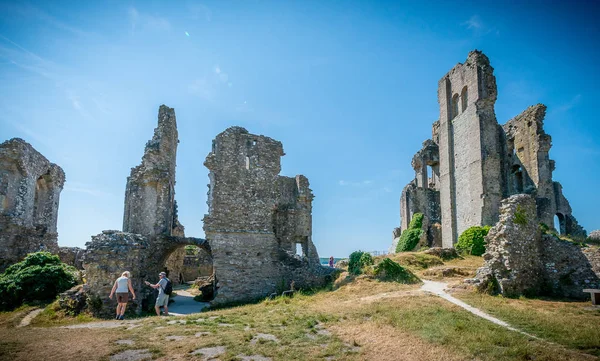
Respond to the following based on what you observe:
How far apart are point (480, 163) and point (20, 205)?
1175 inches

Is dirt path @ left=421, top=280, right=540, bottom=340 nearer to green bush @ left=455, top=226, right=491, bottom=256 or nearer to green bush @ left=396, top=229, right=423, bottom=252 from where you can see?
green bush @ left=455, top=226, right=491, bottom=256

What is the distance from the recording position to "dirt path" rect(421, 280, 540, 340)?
806 centimetres

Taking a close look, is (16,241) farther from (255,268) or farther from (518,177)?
(518,177)

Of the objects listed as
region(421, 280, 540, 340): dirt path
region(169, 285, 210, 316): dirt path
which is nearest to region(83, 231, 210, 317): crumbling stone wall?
region(169, 285, 210, 316): dirt path

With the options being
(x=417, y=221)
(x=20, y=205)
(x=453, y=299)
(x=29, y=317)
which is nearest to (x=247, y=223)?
(x=29, y=317)

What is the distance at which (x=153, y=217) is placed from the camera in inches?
702

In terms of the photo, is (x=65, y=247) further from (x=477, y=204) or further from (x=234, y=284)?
(x=477, y=204)

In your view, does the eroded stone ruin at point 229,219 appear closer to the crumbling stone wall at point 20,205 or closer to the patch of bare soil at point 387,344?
the crumbling stone wall at point 20,205

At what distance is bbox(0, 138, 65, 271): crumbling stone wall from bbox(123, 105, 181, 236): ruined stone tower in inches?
267

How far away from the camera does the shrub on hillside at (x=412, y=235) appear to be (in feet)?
95.9

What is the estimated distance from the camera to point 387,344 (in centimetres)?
709

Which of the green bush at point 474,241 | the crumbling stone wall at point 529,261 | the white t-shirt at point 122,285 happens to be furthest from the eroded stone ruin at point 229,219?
the green bush at point 474,241

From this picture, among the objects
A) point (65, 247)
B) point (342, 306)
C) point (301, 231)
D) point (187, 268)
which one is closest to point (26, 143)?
point (65, 247)

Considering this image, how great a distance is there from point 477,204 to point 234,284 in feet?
61.6
